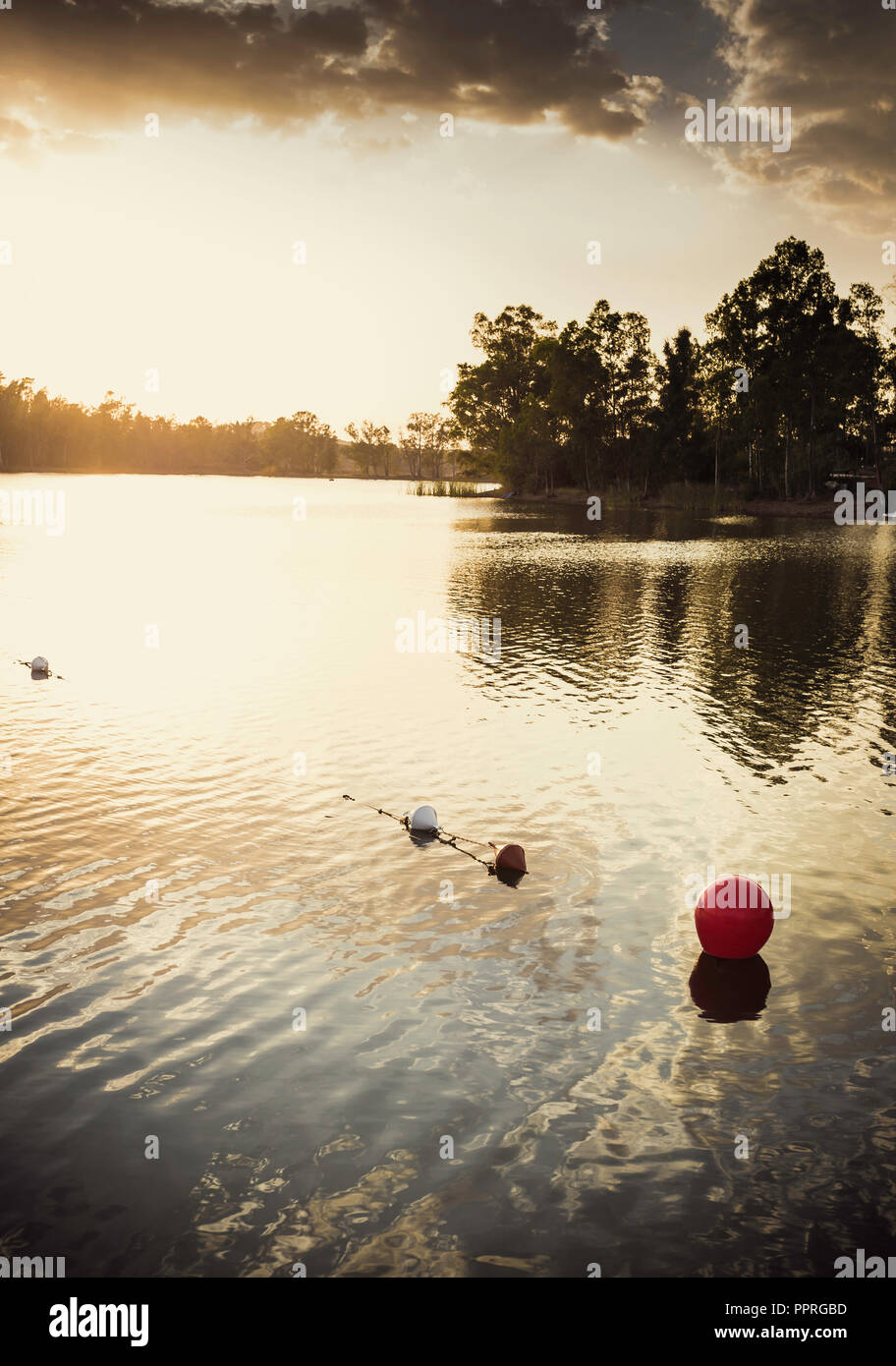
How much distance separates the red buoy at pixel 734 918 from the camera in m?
12.2

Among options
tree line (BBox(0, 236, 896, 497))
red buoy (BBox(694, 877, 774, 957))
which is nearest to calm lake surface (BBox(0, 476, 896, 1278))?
red buoy (BBox(694, 877, 774, 957))

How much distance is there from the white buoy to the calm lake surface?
0.41 m

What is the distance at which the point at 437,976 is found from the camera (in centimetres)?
1191

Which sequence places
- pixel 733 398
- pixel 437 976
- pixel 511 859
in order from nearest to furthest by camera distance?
pixel 437 976
pixel 511 859
pixel 733 398

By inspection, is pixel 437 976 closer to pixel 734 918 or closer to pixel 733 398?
pixel 734 918

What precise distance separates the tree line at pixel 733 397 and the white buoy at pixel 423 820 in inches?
3821

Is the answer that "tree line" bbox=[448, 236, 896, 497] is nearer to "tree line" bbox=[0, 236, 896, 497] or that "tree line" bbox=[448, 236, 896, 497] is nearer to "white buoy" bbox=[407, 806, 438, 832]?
"tree line" bbox=[0, 236, 896, 497]

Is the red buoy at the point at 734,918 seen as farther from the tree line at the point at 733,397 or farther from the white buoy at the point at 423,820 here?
the tree line at the point at 733,397

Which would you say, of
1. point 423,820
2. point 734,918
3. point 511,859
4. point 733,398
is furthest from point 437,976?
point 733,398

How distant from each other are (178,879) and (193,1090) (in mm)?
5220

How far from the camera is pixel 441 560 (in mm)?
63812

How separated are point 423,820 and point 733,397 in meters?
107
